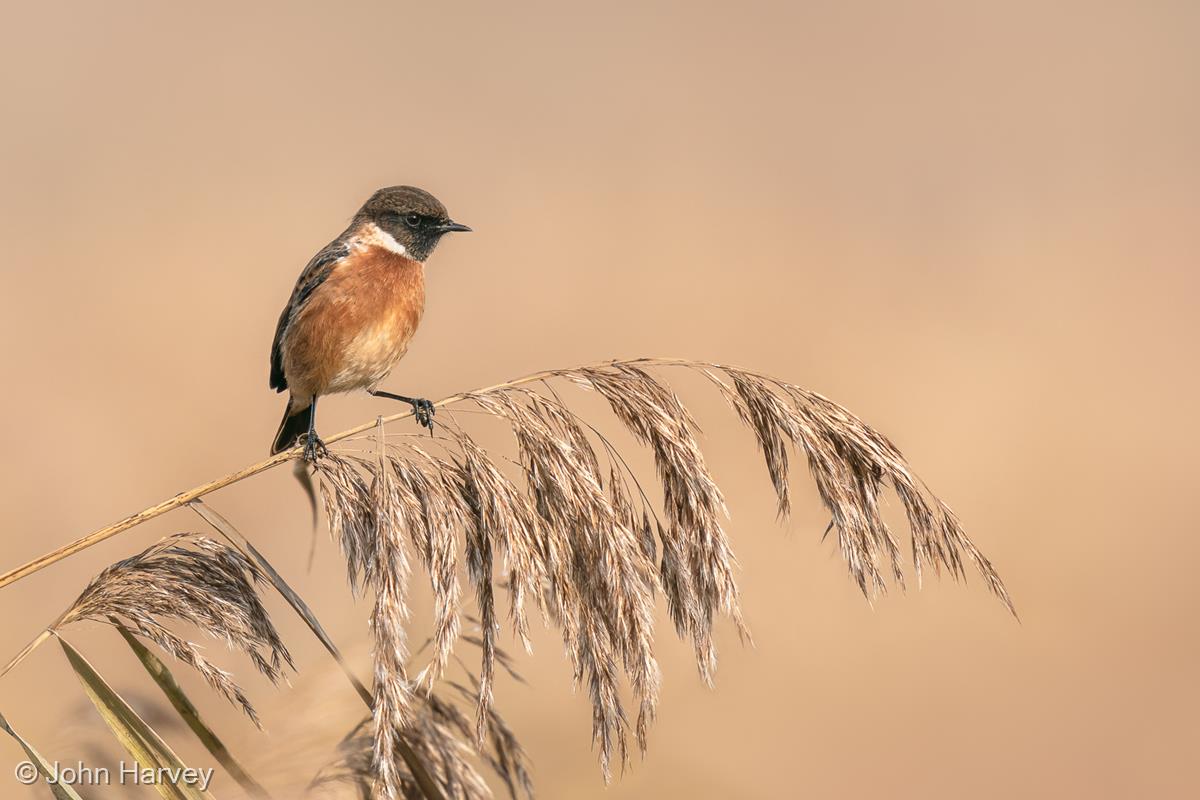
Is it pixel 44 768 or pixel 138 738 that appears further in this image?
pixel 138 738

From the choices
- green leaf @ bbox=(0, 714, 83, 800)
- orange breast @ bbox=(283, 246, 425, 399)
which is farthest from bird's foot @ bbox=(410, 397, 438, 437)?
green leaf @ bbox=(0, 714, 83, 800)

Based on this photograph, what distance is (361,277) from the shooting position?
326 centimetres

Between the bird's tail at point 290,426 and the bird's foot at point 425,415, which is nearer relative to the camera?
the bird's foot at point 425,415

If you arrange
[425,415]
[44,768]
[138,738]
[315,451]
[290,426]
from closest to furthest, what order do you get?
1. [44,768]
2. [138,738]
3. [315,451]
4. [425,415]
5. [290,426]

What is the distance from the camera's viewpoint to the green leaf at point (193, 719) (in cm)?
167

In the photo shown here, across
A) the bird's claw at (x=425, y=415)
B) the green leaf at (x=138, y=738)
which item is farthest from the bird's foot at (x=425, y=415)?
the green leaf at (x=138, y=738)

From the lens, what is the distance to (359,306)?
3.21 meters

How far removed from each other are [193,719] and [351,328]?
1.65m

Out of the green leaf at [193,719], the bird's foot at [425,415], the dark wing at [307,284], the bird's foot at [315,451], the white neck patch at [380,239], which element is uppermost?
the white neck patch at [380,239]

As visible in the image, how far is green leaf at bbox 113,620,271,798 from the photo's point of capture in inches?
65.6

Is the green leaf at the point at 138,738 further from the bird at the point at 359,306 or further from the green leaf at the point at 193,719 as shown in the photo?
the bird at the point at 359,306

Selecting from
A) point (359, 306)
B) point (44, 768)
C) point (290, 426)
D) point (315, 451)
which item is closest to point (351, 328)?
point (359, 306)

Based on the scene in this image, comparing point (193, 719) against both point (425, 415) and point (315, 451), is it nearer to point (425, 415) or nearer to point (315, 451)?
point (315, 451)

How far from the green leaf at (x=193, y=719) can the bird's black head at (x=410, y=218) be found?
1.87 metres
